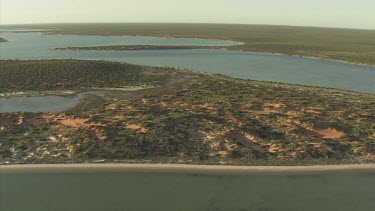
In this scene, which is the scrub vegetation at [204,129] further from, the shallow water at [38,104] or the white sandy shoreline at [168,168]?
the shallow water at [38,104]

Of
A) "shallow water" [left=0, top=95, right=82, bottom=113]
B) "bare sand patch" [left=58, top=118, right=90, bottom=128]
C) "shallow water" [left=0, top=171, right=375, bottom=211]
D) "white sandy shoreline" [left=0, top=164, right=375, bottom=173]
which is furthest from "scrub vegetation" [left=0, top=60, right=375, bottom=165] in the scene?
"shallow water" [left=0, top=95, right=82, bottom=113]

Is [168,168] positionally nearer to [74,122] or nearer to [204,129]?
[204,129]

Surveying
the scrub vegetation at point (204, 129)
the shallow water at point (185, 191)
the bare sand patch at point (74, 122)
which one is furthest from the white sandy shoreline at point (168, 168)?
the bare sand patch at point (74, 122)

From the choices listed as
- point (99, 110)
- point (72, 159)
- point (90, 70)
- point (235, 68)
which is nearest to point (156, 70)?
point (90, 70)

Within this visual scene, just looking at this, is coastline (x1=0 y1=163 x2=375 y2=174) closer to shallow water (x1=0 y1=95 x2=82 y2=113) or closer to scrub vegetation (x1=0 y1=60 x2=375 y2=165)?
scrub vegetation (x1=0 y1=60 x2=375 y2=165)

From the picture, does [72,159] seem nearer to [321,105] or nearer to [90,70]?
[321,105]
